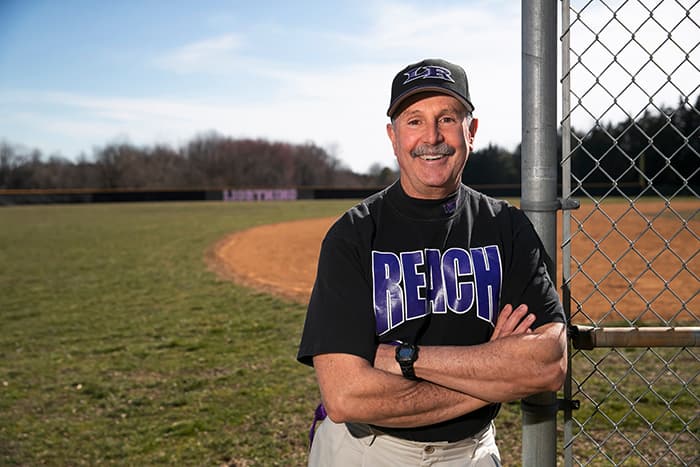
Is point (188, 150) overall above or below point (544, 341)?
above

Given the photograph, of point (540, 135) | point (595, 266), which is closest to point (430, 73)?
point (540, 135)

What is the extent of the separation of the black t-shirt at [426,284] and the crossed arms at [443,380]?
0.08 meters

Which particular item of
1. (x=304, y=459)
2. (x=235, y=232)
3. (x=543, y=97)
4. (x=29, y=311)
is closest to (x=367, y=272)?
(x=543, y=97)

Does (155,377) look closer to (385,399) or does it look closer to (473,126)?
(385,399)

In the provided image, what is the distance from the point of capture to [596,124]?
78.5 inches

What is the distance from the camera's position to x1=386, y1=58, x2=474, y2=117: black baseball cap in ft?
6.04

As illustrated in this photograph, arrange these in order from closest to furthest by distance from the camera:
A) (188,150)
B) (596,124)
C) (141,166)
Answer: (596,124), (141,166), (188,150)

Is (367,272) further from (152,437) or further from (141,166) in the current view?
(141,166)

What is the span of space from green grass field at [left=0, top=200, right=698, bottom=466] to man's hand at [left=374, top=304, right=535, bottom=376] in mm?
1138

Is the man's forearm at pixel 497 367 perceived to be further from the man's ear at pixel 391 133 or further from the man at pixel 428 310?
the man's ear at pixel 391 133

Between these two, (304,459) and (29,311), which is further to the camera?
(29,311)

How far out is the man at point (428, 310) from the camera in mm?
1695

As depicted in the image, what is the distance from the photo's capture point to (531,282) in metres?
1.80

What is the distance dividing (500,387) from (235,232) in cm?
1871
